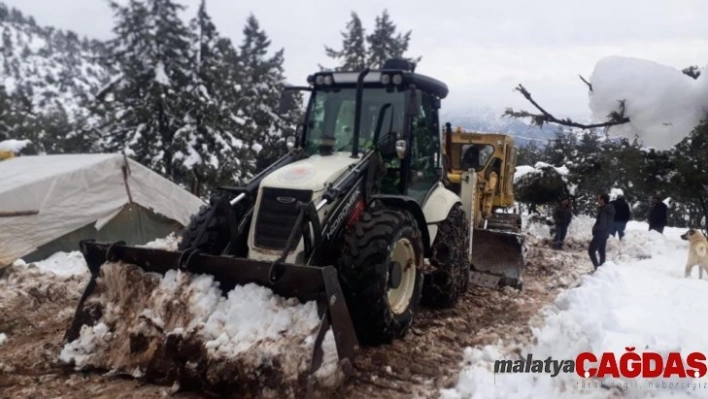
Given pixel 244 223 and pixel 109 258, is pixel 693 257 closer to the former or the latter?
pixel 244 223

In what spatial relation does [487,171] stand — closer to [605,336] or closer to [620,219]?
[620,219]

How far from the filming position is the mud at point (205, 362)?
392 cm

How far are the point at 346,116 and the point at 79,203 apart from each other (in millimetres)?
6472

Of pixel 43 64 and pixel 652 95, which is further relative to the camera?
pixel 43 64

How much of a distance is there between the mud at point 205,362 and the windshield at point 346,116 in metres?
2.20

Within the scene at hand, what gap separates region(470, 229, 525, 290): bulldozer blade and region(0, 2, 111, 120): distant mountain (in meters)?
97.0

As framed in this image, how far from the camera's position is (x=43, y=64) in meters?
133

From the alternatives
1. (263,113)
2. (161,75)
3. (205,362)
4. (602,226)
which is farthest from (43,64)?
(205,362)

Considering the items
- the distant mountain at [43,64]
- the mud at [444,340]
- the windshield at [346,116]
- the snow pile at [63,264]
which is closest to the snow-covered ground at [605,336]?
the mud at [444,340]

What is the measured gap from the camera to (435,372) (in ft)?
15.2

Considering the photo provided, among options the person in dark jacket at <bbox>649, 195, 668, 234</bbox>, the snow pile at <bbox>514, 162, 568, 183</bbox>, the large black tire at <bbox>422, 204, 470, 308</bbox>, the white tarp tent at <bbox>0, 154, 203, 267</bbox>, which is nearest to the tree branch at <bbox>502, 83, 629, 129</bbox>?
the large black tire at <bbox>422, 204, 470, 308</bbox>

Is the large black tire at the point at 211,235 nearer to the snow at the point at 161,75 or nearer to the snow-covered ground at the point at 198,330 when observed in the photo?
the snow-covered ground at the point at 198,330

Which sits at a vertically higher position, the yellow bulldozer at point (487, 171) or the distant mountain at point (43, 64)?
the distant mountain at point (43, 64)

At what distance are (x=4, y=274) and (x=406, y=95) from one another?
7047 mm
